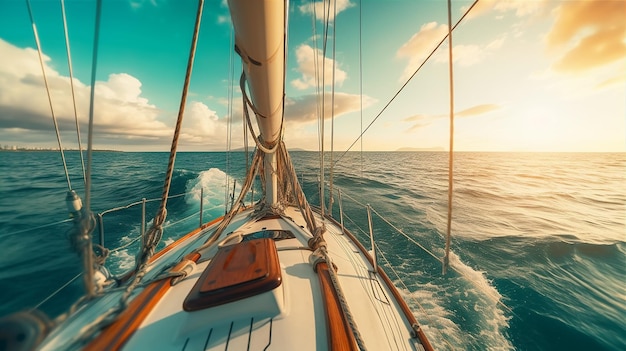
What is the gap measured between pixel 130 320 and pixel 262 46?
2165mm

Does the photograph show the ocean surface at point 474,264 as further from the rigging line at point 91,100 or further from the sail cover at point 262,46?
the sail cover at point 262,46

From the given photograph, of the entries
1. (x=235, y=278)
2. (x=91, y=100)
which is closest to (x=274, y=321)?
(x=235, y=278)

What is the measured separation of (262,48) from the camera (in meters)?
1.67

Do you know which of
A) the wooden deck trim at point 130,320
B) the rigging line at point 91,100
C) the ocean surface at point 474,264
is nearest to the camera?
the rigging line at point 91,100

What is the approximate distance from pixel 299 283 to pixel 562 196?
1751 cm

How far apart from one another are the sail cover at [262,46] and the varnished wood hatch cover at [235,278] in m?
1.54

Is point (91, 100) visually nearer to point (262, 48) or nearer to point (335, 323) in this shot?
point (262, 48)

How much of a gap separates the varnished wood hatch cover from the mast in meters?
1.54

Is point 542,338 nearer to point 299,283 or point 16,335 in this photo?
point 299,283

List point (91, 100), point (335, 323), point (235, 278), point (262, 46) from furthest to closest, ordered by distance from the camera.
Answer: point (262, 46) < point (235, 278) < point (335, 323) < point (91, 100)

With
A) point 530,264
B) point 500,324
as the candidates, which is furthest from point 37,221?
point 530,264

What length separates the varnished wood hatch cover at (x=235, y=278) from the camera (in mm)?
→ 1404

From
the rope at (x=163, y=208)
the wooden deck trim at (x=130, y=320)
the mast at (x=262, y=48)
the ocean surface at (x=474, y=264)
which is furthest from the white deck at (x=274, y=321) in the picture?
the mast at (x=262, y=48)

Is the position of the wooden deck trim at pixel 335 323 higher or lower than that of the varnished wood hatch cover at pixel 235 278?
lower
